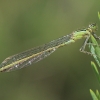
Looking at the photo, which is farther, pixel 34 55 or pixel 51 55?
pixel 51 55

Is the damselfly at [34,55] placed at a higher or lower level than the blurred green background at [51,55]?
lower

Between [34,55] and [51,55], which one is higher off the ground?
[51,55]

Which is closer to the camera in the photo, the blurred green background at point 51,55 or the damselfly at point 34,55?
the damselfly at point 34,55

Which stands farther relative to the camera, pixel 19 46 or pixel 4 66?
pixel 19 46

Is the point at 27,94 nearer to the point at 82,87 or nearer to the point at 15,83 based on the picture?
the point at 15,83

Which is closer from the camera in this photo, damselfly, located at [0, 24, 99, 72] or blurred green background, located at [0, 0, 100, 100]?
damselfly, located at [0, 24, 99, 72]

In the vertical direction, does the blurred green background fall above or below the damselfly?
above

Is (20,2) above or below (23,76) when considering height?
above

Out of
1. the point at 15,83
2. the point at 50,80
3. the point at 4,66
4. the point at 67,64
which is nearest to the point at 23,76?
the point at 15,83
